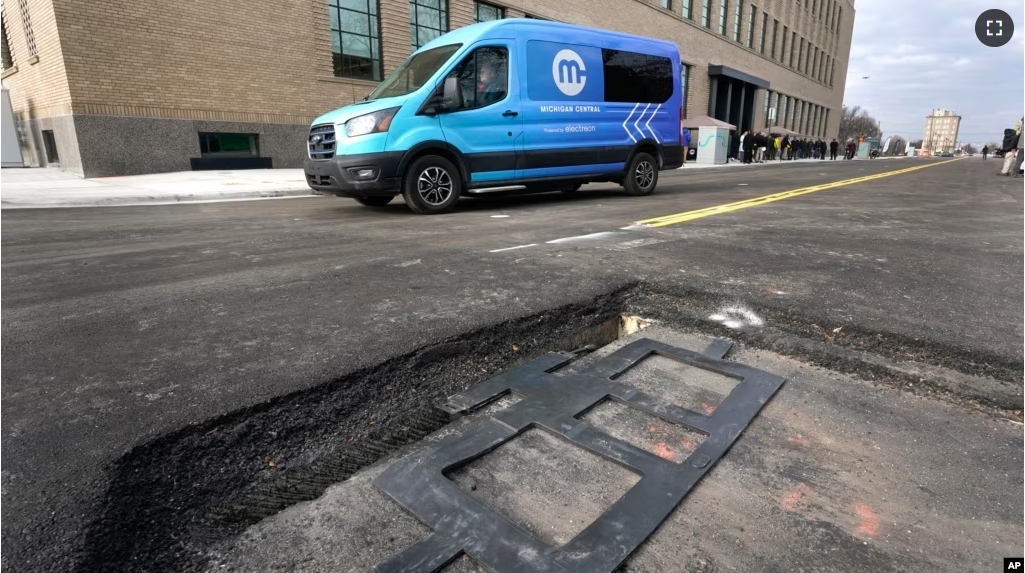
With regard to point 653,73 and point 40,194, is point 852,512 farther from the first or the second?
point 40,194

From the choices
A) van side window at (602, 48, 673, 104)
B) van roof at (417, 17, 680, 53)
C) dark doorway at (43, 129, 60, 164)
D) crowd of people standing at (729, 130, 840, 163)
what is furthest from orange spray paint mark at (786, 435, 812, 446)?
crowd of people standing at (729, 130, 840, 163)

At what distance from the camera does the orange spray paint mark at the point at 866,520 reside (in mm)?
1538

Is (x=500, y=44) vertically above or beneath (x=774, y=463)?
above

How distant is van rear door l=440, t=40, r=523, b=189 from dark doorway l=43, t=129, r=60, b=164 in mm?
13406

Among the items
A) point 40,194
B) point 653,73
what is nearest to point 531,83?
point 653,73

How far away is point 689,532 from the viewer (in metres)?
1.51

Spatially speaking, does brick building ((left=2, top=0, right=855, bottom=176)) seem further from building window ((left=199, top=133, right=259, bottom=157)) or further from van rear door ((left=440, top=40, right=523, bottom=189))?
van rear door ((left=440, top=40, right=523, bottom=189))

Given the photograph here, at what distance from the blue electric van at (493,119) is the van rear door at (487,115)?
0.6 inches

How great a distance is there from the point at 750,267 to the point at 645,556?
3576 millimetres

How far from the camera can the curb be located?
8.72 meters

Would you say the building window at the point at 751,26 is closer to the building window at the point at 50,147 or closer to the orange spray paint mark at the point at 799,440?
the building window at the point at 50,147

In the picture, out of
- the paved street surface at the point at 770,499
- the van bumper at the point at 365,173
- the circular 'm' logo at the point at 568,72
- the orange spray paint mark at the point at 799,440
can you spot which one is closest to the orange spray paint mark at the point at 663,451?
the paved street surface at the point at 770,499

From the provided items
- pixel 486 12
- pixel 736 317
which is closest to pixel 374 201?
pixel 736 317

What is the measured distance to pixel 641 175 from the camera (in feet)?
33.9
